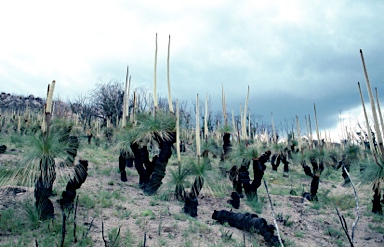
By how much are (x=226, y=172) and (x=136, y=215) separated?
23.1ft

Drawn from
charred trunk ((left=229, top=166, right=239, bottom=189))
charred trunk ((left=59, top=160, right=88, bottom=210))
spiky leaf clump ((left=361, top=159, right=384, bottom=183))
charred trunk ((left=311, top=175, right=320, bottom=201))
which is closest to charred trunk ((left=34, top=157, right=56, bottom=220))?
charred trunk ((left=59, top=160, right=88, bottom=210))

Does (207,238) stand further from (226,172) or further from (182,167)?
(226,172)

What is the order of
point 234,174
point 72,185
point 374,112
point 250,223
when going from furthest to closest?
point 234,174, point 374,112, point 250,223, point 72,185

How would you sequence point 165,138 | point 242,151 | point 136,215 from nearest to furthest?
point 136,215 → point 165,138 → point 242,151

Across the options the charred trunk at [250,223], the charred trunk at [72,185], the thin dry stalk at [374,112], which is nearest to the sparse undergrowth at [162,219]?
the charred trunk at [250,223]

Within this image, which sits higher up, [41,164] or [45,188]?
[41,164]

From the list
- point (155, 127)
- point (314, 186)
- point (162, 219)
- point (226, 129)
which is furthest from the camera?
point (226, 129)

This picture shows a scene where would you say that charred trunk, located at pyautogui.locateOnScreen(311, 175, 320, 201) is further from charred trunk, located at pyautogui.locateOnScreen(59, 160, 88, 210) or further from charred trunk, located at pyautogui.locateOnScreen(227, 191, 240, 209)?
charred trunk, located at pyautogui.locateOnScreen(59, 160, 88, 210)

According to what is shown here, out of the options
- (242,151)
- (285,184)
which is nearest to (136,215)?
(242,151)

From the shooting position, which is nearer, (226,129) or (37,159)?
(37,159)

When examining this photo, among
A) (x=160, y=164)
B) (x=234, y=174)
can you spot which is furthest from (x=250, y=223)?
(x=234, y=174)

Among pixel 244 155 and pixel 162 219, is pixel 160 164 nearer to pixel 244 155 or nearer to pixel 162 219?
pixel 162 219

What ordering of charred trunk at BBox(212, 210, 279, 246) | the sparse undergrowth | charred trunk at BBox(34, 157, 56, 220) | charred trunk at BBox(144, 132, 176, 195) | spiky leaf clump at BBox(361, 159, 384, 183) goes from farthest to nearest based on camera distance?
charred trunk at BBox(144, 132, 176, 195) → spiky leaf clump at BBox(361, 159, 384, 183) → charred trunk at BBox(212, 210, 279, 246) → the sparse undergrowth → charred trunk at BBox(34, 157, 56, 220)

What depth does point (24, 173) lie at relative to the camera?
290 inches
